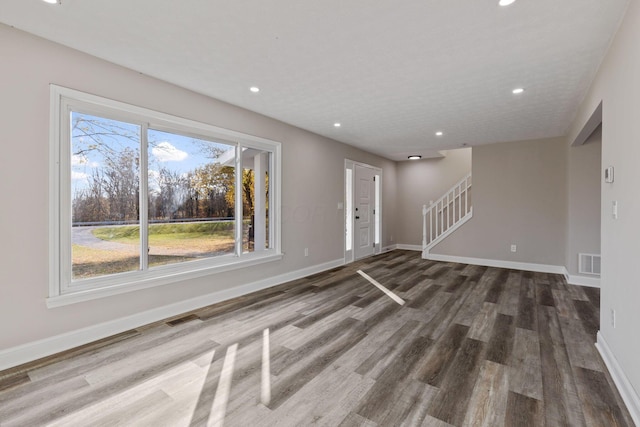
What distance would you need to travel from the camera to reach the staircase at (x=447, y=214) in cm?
634

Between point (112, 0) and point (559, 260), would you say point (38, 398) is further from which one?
point (559, 260)

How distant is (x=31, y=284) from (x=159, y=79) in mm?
2164

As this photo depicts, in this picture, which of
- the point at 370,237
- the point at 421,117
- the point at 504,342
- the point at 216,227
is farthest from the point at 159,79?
the point at 370,237

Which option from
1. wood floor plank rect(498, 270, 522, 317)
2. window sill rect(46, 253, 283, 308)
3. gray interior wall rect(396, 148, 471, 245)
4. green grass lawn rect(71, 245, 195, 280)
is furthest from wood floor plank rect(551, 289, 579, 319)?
green grass lawn rect(71, 245, 195, 280)

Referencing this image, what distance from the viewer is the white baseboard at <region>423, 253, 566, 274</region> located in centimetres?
523

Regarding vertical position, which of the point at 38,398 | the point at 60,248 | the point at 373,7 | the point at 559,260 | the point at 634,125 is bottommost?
the point at 38,398

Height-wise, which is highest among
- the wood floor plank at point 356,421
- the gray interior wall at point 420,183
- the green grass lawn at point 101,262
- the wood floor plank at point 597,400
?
the gray interior wall at point 420,183

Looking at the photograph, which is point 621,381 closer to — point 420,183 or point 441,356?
point 441,356

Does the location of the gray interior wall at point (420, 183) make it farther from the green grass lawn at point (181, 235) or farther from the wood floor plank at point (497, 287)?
the green grass lawn at point (181, 235)

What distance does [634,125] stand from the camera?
175 centimetres

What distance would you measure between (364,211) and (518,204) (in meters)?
2.99

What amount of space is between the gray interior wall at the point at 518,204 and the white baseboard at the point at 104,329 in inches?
178

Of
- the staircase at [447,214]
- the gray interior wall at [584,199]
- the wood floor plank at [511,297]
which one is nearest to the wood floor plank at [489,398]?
the wood floor plank at [511,297]

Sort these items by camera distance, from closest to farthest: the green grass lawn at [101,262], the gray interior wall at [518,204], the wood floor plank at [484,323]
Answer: the green grass lawn at [101,262] → the wood floor plank at [484,323] → the gray interior wall at [518,204]
